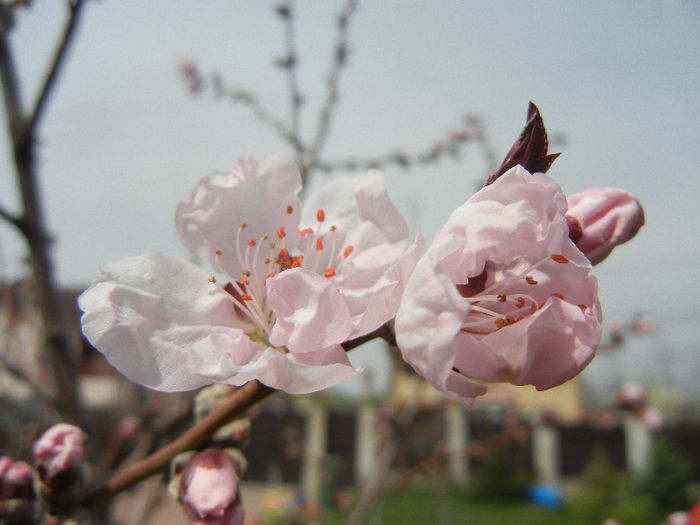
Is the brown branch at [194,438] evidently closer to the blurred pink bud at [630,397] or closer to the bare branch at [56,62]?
the bare branch at [56,62]

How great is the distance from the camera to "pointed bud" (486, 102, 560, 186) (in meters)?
0.66

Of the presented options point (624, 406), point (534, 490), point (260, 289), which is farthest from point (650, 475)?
point (260, 289)

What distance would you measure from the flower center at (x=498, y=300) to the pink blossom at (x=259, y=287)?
10 centimetres

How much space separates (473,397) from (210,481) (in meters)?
0.38

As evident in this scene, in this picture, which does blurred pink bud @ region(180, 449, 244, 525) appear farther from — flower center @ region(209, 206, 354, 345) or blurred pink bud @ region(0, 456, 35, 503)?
blurred pink bud @ region(0, 456, 35, 503)

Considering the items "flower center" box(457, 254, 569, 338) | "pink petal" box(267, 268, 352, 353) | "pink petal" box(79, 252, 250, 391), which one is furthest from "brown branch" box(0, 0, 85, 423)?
"flower center" box(457, 254, 569, 338)

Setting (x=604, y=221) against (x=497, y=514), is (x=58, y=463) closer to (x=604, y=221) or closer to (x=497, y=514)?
(x=604, y=221)

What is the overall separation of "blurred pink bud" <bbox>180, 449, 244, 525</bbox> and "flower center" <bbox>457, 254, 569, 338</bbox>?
0.38 meters

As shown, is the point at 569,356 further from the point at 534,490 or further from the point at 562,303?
the point at 534,490

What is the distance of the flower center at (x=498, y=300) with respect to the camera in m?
0.69

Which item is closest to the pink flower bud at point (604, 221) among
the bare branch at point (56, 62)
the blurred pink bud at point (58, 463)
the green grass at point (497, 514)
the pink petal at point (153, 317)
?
the pink petal at point (153, 317)

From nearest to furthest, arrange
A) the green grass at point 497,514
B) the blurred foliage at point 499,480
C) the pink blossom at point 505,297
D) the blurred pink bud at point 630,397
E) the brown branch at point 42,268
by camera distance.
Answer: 1. the pink blossom at point 505,297
2. the brown branch at point 42,268
3. the blurred pink bud at point 630,397
4. the green grass at point 497,514
5. the blurred foliage at point 499,480

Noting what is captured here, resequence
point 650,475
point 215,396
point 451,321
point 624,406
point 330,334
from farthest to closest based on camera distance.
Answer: point 650,475 → point 624,406 → point 215,396 → point 330,334 → point 451,321

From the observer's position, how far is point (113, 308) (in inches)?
29.3
